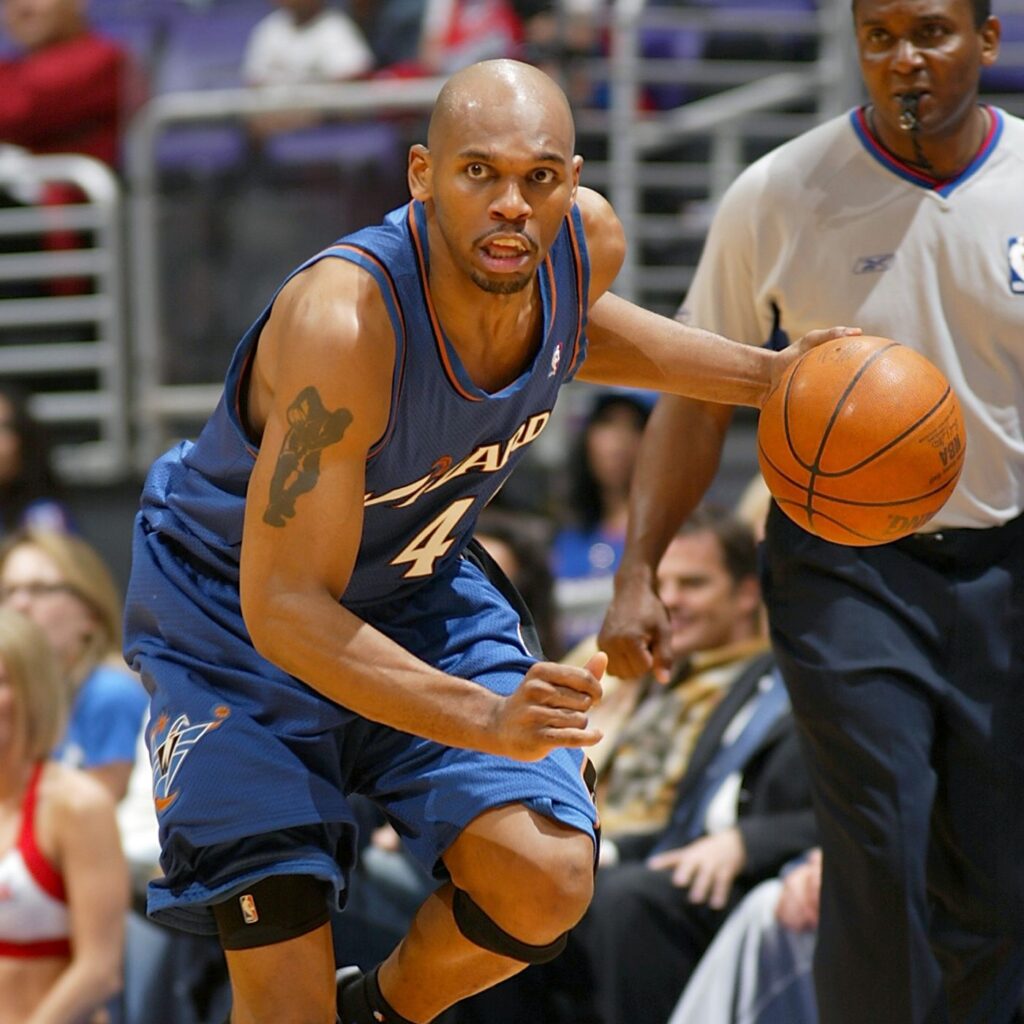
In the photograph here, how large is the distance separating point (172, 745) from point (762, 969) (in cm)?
191

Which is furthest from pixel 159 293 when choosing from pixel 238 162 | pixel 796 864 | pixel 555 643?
pixel 796 864

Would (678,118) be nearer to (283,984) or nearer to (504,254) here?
(504,254)

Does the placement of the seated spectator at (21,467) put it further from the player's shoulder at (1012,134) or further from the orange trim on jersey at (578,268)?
the player's shoulder at (1012,134)

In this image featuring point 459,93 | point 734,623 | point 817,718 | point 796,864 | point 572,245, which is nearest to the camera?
point 459,93

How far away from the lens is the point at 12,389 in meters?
7.54

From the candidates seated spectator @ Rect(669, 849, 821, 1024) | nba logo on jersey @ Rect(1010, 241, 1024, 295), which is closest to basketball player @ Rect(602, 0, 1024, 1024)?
nba logo on jersey @ Rect(1010, 241, 1024, 295)

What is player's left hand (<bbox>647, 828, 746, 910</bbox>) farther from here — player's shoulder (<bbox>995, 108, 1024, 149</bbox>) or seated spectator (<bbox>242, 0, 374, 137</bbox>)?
seated spectator (<bbox>242, 0, 374, 137</bbox>)

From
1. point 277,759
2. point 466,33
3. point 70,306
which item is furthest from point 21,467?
point 277,759

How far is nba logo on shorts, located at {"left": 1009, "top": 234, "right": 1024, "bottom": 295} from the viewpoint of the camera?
3.53 meters

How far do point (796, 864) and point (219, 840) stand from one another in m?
1.94

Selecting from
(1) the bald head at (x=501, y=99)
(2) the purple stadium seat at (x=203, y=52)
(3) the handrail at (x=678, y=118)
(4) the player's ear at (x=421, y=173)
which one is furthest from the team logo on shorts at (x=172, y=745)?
(2) the purple stadium seat at (x=203, y=52)

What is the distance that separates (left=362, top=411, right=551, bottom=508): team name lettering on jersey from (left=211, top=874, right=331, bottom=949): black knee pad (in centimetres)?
68

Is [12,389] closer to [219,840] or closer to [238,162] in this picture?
[238,162]

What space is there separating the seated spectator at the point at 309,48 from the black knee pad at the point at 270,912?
224 inches
